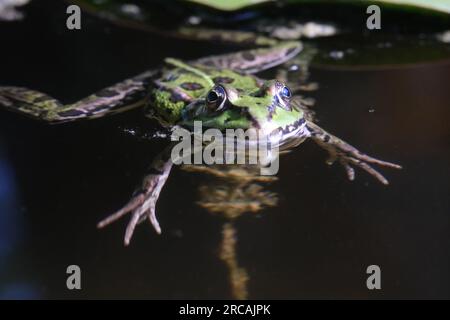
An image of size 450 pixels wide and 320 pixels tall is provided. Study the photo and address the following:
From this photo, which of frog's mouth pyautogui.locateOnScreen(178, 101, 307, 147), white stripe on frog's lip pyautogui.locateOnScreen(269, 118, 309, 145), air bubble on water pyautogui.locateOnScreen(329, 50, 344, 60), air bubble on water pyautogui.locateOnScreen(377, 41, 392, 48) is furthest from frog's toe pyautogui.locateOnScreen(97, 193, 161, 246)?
air bubble on water pyautogui.locateOnScreen(377, 41, 392, 48)

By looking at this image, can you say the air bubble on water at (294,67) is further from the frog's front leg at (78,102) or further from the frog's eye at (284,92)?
the frog's front leg at (78,102)

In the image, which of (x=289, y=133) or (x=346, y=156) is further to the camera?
(x=289, y=133)

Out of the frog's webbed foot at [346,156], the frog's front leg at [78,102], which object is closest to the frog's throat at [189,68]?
the frog's front leg at [78,102]

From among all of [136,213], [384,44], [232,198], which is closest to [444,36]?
[384,44]

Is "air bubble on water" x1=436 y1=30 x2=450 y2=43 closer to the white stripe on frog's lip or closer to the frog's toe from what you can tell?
the white stripe on frog's lip

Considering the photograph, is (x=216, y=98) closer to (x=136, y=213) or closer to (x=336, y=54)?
(x=136, y=213)

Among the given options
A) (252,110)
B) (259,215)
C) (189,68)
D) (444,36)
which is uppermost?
(444,36)
